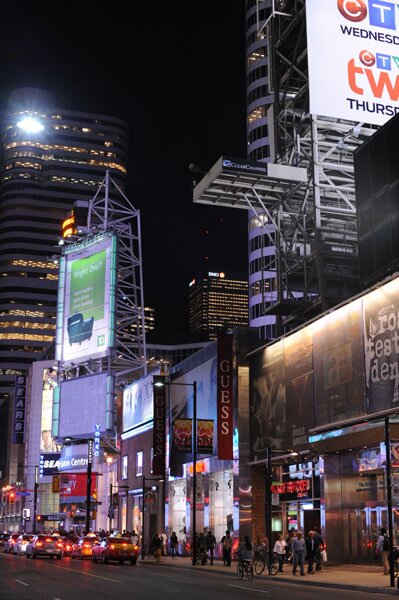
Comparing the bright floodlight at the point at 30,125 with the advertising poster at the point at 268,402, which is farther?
the advertising poster at the point at 268,402

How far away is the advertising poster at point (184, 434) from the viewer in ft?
151

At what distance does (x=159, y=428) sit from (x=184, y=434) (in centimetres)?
1114

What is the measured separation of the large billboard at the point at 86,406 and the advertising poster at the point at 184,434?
96.1ft

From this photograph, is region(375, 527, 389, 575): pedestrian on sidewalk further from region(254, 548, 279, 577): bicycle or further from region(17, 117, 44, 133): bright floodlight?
region(17, 117, 44, 133): bright floodlight

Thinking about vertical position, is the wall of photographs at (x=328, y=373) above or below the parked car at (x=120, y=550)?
above

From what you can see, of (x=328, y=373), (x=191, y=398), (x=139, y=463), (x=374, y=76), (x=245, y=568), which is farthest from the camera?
(x=139, y=463)

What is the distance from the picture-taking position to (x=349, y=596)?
871 inches

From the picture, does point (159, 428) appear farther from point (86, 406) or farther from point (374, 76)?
point (374, 76)

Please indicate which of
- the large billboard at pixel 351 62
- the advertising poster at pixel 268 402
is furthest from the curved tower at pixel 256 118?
the advertising poster at pixel 268 402

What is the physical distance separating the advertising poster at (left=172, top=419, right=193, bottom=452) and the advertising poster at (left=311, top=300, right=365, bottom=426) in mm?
10814

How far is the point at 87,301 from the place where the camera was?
8500 centimetres

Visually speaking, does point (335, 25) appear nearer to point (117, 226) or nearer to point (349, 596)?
point (349, 596)

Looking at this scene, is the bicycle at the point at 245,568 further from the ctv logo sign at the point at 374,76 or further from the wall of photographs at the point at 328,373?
the ctv logo sign at the point at 374,76

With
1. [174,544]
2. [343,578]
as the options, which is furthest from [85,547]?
[343,578]
